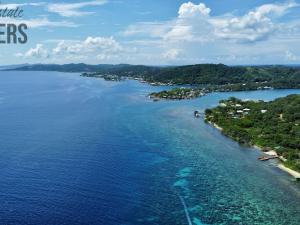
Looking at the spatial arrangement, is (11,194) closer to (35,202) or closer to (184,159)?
(35,202)

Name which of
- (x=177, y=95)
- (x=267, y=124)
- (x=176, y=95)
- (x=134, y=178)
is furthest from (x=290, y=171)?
(x=177, y=95)

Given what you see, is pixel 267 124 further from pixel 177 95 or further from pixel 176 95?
pixel 177 95

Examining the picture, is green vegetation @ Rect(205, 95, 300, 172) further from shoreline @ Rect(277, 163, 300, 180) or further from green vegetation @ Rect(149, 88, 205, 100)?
green vegetation @ Rect(149, 88, 205, 100)

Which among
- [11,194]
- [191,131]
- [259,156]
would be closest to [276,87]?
[191,131]

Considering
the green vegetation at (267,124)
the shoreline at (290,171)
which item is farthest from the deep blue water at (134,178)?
the green vegetation at (267,124)

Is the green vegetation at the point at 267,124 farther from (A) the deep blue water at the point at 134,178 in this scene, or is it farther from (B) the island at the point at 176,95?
(B) the island at the point at 176,95

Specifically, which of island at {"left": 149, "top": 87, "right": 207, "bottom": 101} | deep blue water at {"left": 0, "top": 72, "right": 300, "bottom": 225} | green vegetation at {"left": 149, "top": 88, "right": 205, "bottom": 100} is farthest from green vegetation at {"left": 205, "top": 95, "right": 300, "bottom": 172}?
green vegetation at {"left": 149, "top": 88, "right": 205, "bottom": 100}
